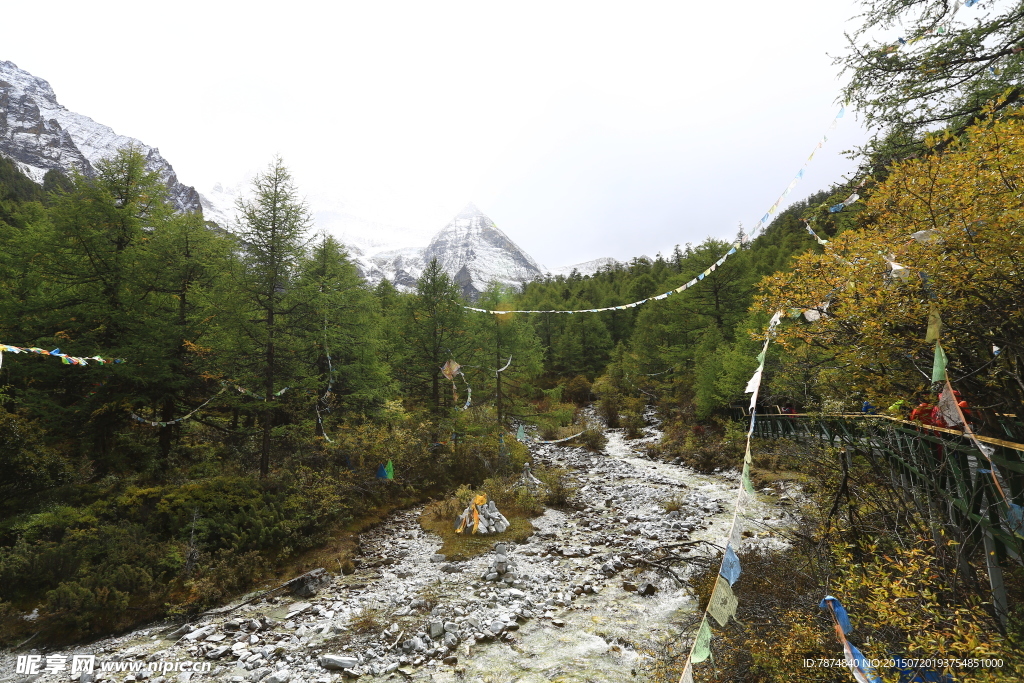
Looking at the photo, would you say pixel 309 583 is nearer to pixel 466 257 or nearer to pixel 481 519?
pixel 481 519

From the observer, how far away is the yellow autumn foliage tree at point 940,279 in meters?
4.57

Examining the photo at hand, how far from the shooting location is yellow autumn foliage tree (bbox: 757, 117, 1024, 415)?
180 inches

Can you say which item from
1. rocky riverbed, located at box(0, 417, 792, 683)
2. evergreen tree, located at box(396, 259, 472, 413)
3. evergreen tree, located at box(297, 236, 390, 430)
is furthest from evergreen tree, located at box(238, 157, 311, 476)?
evergreen tree, located at box(396, 259, 472, 413)

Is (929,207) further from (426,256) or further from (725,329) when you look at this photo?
(426,256)

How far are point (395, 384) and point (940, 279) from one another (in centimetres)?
1642

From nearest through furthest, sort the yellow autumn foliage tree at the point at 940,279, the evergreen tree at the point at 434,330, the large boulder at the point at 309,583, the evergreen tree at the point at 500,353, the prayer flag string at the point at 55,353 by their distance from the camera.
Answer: the yellow autumn foliage tree at the point at 940,279 → the prayer flag string at the point at 55,353 → the large boulder at the point at 309,583 → the evergreen tree at the point at 434,330 → the evergreen tree at the point at 500,353

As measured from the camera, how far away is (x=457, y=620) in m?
7.83

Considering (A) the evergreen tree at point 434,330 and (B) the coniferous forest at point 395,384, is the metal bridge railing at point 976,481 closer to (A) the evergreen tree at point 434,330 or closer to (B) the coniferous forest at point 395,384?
(B) the coniferous forest at point 395,384

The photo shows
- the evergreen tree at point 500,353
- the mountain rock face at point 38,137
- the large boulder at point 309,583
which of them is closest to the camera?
the large boulder at point 309,583

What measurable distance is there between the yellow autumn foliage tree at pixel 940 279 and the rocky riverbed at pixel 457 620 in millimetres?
5738

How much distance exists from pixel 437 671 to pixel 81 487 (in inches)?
424

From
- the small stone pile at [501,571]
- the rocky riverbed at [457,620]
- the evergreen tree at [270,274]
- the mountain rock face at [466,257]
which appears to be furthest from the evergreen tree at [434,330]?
the mountain rock face at [466,257]

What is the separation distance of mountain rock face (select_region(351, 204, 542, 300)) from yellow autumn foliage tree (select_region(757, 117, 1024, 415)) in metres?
126

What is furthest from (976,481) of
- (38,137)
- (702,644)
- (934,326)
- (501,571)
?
(38,137)
